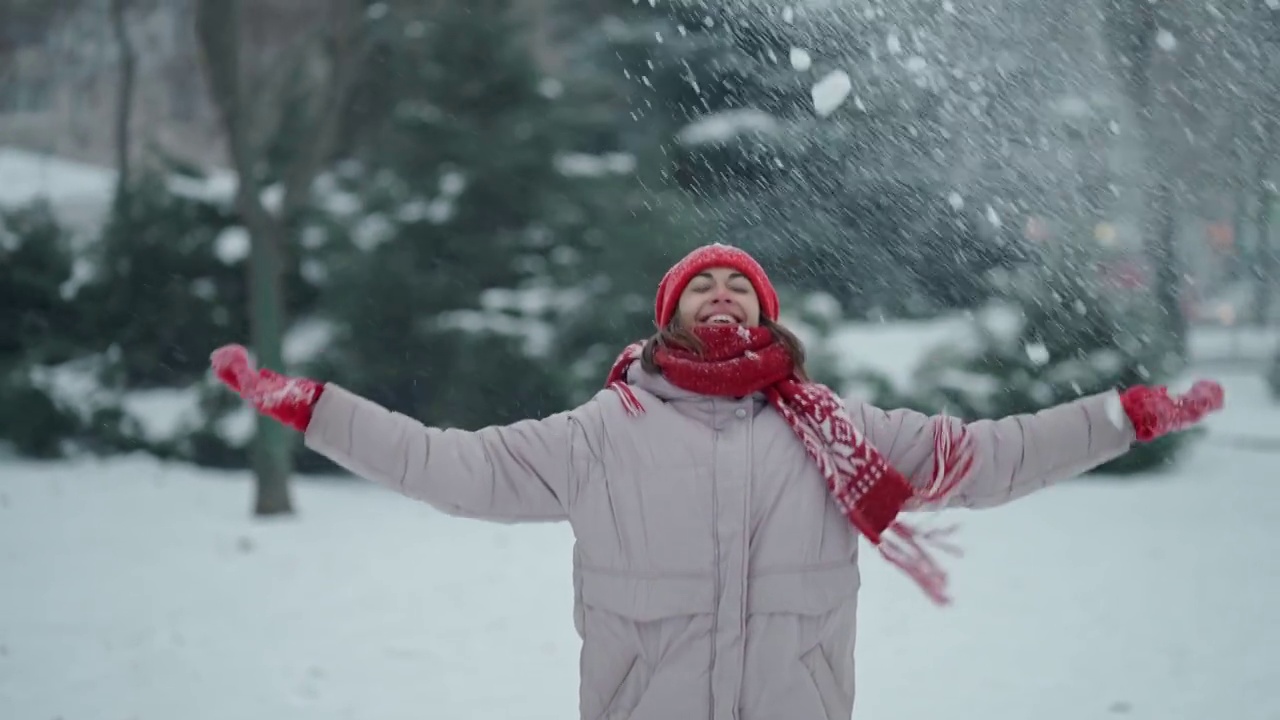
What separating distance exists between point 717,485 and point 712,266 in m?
0.46

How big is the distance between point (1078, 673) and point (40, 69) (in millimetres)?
10749

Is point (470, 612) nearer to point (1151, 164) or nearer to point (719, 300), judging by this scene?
point (719, 300)

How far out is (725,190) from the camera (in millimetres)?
10219

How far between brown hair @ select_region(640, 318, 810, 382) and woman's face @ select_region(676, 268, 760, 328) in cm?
3

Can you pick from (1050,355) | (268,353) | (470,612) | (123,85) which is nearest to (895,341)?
(1050,355)

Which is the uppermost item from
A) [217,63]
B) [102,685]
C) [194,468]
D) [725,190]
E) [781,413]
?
[781,413]

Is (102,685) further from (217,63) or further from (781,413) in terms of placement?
(217,63)

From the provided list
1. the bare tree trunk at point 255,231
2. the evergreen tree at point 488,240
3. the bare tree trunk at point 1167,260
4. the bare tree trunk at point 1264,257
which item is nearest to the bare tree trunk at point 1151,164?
the bare tree trunk at point 1167,260

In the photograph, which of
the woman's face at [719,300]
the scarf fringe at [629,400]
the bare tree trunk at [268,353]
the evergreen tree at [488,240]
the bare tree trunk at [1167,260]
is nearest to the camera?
the scarf fringe at [629,400]

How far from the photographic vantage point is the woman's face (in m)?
2.24

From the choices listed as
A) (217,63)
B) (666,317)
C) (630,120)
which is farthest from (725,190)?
(666,317)

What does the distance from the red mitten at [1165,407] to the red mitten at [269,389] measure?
4.83ft

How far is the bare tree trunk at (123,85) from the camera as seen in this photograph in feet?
34.7

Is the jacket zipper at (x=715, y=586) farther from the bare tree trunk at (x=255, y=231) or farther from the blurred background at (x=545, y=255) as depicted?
the bare tree trunk at (x=255, y=231)
